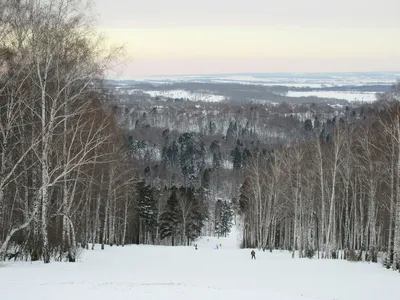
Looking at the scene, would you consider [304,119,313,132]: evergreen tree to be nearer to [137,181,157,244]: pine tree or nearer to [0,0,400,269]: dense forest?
[0,0,400,269]: dense forest

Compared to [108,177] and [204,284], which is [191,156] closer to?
[108,177]

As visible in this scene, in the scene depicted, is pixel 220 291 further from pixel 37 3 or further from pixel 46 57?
pixel 37 3

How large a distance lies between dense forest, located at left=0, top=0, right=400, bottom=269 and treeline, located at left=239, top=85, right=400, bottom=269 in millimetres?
177

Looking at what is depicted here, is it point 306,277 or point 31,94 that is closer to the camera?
point 31,94

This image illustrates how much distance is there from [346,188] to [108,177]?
52.7 ft

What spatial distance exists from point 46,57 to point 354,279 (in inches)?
561

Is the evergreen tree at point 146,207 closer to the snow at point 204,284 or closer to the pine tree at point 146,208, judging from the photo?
the pine tree at point 146,208

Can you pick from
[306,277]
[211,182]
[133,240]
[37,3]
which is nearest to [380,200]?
[306,277]

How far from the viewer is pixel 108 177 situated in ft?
110

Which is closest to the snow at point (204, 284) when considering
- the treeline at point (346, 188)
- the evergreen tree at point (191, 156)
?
the treeline at point (346, 188)

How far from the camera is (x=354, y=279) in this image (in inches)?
736

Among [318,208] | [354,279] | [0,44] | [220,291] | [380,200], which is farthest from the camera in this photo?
[318,208]

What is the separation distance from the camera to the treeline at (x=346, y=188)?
2731 centimetres

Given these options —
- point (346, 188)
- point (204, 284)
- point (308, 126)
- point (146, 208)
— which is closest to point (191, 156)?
point (308, 126)
